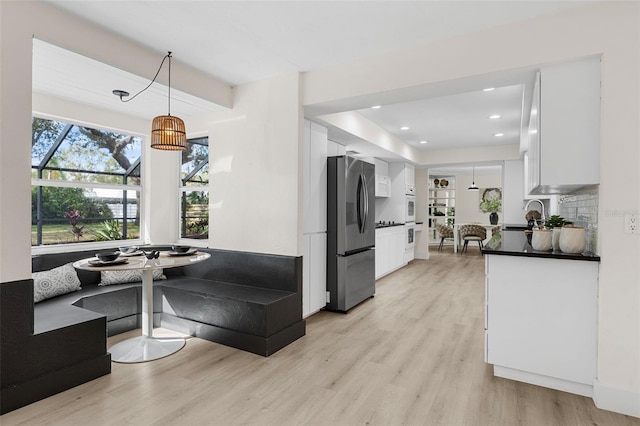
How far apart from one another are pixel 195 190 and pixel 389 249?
12.0ft

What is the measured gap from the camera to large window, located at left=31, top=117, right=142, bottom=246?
361 centimetres

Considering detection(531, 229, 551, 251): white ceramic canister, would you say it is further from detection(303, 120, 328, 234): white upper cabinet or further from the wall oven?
the wall oven

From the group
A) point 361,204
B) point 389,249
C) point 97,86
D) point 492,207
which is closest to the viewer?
point 97,86

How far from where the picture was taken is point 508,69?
2512 millimetres

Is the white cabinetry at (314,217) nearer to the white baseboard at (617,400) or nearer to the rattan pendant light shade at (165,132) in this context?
the rattan pendant light shade at (165,132)

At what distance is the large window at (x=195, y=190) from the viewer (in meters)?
4.48

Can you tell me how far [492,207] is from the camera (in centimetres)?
1110

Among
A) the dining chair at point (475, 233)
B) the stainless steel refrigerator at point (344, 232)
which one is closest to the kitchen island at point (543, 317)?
the stainless steel refrigerator at point (344, 232)

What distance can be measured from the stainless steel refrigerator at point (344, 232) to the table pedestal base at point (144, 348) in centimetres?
178

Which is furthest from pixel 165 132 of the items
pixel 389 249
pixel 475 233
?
pixel 475 233

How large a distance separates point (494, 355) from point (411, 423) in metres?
0.95

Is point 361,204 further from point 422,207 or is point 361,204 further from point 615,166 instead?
point 422,207

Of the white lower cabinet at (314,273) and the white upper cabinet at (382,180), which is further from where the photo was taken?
the white upper cabinet at (382,180)

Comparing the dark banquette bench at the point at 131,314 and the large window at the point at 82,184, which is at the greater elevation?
the large window at the point at 82,184
